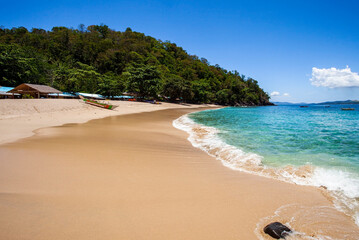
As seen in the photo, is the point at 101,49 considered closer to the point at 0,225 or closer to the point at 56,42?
the point at 56,42

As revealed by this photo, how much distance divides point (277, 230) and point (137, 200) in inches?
97.6

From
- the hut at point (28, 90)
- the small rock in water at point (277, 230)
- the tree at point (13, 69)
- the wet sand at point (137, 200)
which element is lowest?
the wet sand at point (137, 200)

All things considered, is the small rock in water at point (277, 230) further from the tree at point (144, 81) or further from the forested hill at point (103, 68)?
the tree at point (144, 81)

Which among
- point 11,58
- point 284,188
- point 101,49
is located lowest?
point 284,188

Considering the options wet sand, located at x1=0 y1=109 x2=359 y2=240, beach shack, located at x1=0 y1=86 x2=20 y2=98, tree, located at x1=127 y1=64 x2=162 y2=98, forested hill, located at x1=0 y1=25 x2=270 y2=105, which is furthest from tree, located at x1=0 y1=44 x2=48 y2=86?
wet sand, located at x1=0 y1=109 x2=359 y2=240

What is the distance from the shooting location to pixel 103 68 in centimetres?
7838

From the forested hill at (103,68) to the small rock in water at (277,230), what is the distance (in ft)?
163

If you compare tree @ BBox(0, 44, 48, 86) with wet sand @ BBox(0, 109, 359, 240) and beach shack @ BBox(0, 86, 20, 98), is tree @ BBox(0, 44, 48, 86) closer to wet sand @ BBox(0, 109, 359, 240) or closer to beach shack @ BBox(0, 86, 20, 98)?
beach shack @ BBox(0, 86, 20, 98)

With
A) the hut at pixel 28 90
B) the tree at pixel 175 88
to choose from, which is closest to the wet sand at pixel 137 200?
the hut at pixel 28 90

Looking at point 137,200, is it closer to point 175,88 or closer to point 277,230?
point 277,230

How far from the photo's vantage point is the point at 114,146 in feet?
25.7

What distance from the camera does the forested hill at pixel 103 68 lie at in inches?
1753

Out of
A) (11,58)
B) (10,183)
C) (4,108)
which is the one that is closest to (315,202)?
(10,183)

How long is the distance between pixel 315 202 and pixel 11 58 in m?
50.8
